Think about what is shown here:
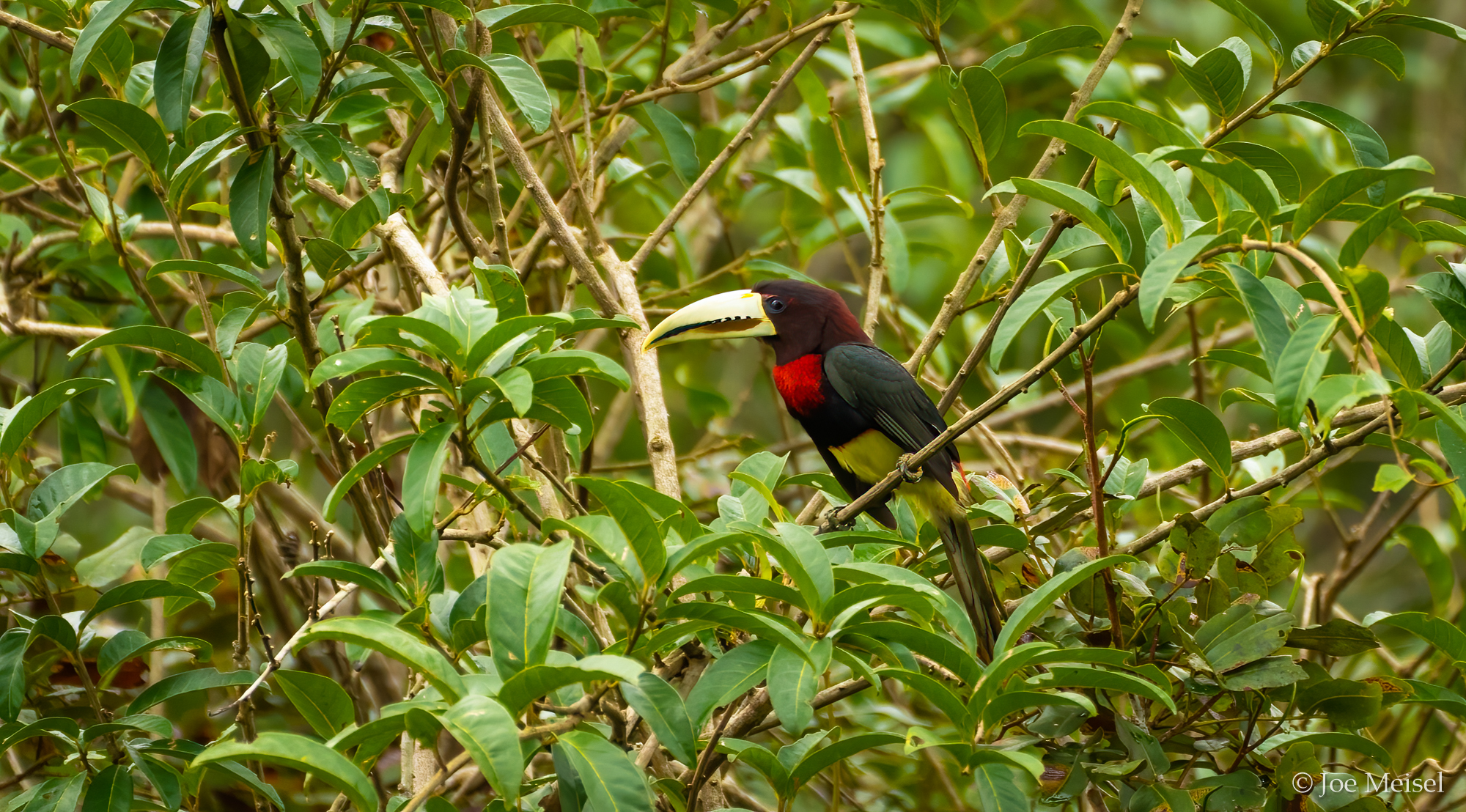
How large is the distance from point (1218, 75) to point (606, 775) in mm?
1468

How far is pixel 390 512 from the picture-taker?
2223mm

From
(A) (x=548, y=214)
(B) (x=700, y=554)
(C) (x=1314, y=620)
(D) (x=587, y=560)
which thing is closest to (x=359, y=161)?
(A) (x=548, y=214)

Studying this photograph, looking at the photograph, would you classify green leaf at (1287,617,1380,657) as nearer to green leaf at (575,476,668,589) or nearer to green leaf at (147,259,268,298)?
green leaf at (575,476,668,589)

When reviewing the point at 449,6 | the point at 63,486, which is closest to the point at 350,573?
the point at 63,486

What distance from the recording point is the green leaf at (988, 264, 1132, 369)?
1.59m

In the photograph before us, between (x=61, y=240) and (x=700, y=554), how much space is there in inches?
90.9

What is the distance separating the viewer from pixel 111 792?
5.61ft

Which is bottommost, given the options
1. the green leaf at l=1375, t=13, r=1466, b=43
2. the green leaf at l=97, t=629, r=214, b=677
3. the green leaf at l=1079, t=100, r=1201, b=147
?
the green leaf at l=97, t=629, r=214, b=677

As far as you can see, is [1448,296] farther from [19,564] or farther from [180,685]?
[19,564]

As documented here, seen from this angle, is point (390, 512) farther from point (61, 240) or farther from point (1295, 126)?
point (1295, 126)

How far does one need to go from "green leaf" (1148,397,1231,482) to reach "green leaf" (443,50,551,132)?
115 centimetres

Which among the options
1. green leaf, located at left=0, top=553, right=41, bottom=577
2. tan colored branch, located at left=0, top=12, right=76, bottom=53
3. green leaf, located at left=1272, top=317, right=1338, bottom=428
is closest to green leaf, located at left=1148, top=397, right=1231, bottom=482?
green leaf, located at left=1272, top=317, right=1338, bottom=428

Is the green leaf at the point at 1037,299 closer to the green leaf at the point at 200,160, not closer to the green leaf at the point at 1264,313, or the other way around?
the green leaf at the point at 1264,313

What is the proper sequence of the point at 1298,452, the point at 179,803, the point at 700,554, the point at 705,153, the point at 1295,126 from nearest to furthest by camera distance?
the point at 700,554, the point at 179,803, the point at 705,153, the point at 1298,452, the point at 1295,126
